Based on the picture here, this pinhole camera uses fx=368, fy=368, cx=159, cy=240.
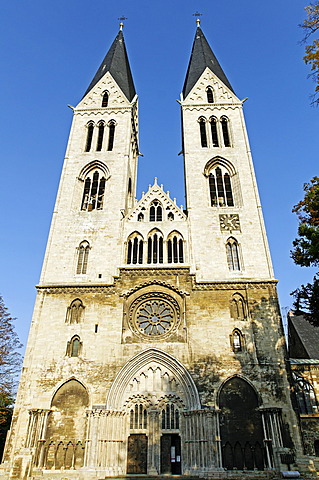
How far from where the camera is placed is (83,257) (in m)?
21.1

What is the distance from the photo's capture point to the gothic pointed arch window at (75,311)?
61.9 ft

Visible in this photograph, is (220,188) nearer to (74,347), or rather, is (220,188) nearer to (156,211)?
(156,211)

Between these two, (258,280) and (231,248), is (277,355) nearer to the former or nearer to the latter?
(258,280)

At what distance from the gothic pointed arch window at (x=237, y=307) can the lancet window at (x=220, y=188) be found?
20.9 feet

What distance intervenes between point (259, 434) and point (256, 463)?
3.57ft

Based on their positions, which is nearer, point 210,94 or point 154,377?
point 154,377

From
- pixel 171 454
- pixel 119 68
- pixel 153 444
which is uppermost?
pixel 119 68

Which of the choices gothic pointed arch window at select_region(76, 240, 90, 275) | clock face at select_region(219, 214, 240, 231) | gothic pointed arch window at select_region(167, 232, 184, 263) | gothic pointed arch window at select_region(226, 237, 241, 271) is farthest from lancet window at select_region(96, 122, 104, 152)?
gothic pointed arch window at select_region(226, 237, 241, 271)

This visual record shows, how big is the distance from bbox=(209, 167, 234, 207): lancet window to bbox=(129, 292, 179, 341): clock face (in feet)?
Answer: 23.6

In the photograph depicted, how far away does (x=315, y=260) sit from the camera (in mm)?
13328

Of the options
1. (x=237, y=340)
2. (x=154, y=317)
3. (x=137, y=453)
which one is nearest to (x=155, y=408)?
(x=137, y=453)

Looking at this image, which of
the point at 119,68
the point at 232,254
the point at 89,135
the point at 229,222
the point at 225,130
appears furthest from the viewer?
the point at 119,68

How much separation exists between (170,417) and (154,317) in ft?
15.5

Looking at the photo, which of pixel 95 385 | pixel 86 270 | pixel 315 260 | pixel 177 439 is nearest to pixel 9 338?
pixel 86 270
